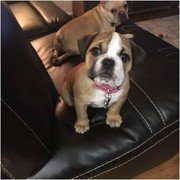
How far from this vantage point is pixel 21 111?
2.57ft

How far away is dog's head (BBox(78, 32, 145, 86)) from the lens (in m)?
0.91

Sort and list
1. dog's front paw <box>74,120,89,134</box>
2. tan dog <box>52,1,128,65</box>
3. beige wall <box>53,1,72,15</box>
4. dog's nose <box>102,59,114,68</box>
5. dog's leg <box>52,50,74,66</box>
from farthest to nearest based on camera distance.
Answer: beige wall <box>53,1,72,15</box>
tan dog <box>52,1,128,65</box>
dog's leg <box>52,50,74,66</box>
dog's front paw <box>74,120,89,134</box>
dog's nose <box>102,59,114,68</box>

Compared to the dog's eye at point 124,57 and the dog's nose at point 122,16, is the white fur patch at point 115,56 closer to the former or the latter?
the dog's eye at point 124,57

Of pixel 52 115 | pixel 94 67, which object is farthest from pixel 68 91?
pixel 94 67

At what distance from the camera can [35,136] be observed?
0.85 m

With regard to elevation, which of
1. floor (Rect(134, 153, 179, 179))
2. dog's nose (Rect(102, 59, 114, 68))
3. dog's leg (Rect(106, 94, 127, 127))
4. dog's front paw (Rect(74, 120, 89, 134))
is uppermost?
dog's nose (Rect(102, 59, 114, 68))

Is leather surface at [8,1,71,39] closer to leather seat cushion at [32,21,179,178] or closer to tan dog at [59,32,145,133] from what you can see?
leather seat cushion at [32,21,179,178]

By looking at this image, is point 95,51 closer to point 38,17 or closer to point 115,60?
point 115,60

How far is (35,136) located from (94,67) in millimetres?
289

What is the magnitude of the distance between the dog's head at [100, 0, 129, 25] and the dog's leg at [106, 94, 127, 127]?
84 cm

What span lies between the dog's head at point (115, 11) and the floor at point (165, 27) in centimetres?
88

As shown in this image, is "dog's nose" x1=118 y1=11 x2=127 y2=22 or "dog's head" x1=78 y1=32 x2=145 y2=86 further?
"dog's nose" x1=118 y1=11 x2=127 y2=22

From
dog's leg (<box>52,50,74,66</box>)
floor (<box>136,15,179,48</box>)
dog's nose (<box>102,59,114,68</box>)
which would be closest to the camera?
→ dog's nose (<box>102,59,114,68</box>)

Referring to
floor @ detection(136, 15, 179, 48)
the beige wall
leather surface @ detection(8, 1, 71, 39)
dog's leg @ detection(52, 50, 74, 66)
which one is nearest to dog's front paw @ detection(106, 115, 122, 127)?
dog's leg @ detection(52, 50, 74, 66)
